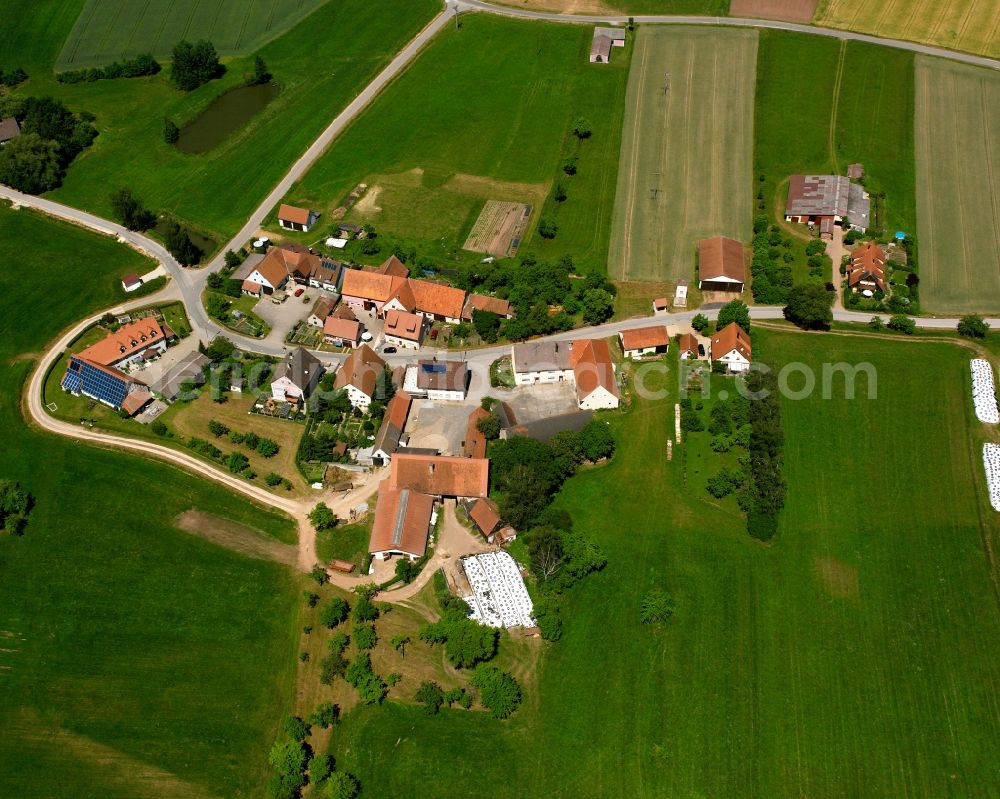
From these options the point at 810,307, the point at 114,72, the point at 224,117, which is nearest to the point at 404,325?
the point at 810,307

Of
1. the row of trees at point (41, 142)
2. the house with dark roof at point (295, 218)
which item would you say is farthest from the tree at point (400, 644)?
the row of trees at point (41, 142)

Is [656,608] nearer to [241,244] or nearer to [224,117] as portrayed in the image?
[241,244]

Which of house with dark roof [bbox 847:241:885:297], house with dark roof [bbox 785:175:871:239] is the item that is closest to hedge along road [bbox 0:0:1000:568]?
house with dark roof [bbox 847:241:885:297]

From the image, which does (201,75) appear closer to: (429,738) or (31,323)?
(31,323)

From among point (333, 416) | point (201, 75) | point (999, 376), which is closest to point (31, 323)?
point (333, 416)

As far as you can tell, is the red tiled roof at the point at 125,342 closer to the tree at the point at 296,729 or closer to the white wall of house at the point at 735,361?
the tree at the point at 296,729
